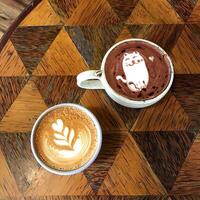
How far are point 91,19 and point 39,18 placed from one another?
0.32ft

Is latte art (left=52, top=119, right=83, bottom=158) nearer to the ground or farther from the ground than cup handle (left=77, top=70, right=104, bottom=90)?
nearer to the ground

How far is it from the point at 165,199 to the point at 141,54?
9.5 inches

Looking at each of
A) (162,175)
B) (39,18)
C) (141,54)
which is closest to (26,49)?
(39,18)

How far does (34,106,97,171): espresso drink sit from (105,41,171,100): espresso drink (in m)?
0.08

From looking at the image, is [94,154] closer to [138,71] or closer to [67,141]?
[67,141]

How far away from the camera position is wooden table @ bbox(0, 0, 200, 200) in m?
0.62

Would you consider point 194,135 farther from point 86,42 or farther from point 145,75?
point 86,42

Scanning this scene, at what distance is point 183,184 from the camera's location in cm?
62

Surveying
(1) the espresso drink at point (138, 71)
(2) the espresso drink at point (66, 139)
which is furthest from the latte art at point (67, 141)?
(1) the espresso drink at point (138, 71)

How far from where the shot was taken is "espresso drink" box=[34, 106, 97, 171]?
620 mm

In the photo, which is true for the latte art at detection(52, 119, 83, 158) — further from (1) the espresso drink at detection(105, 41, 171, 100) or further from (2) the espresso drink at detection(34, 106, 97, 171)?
(1) the espresso drink at detection(105, 41, 171, 100)

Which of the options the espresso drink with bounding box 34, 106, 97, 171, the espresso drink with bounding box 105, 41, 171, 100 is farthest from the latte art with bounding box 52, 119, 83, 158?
the espresso drink with bounding box 105, 41, 171, 100

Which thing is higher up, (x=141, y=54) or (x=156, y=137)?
(x=141, y=54)

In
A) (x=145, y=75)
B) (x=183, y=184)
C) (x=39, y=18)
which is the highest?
(x=39, y=18)
